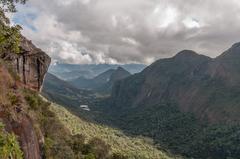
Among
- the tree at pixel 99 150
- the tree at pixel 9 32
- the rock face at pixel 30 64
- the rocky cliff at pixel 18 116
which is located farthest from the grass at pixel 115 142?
the tree at pixel 9 32

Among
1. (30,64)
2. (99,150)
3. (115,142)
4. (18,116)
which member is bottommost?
(115,142)

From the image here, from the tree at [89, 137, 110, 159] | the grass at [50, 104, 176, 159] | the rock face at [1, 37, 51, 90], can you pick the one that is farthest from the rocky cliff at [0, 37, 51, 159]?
the grass at [50, 104, 176, 159]

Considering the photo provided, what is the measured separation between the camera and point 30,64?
74.2 metres

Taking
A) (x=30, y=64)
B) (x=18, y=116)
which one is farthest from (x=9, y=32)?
(x=30, y=64)

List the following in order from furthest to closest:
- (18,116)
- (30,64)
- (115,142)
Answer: (115,142) < (30,64) < (18,116)

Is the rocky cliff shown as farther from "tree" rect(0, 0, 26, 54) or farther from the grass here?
the grass

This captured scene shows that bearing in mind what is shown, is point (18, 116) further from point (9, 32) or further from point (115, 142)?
point (115, 142)

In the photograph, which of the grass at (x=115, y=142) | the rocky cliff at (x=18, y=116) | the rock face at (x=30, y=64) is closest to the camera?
the rocky cliff at (x=18, y=116)

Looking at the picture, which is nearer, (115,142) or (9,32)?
(9,32)

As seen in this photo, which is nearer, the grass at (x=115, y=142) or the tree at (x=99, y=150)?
the tree at (x=99, y=150)

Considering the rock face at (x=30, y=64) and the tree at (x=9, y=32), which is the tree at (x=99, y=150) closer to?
the rock face at (x=30, y=64)

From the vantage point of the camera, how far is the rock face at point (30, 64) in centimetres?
6956

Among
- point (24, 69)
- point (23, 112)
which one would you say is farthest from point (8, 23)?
point (24, 69)

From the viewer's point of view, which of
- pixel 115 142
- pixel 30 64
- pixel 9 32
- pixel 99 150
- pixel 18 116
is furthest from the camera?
pixel 115 142
